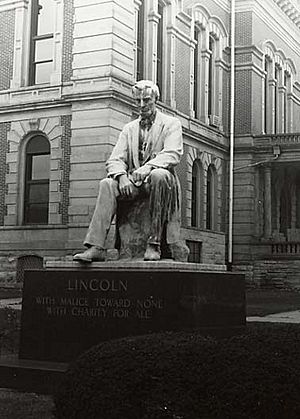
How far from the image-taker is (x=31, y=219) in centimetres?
2756

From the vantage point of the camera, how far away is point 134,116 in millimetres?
27359

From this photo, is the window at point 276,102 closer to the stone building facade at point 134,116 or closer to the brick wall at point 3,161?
the stone building facade at point 134,116

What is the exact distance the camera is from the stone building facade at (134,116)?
26047 mm

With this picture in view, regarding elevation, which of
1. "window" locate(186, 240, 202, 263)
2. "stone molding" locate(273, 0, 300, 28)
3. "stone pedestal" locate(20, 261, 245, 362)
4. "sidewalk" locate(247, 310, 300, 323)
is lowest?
"sidewalk" locate(247, 310, 300, 323)

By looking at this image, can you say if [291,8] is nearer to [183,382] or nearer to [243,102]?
[243,102]

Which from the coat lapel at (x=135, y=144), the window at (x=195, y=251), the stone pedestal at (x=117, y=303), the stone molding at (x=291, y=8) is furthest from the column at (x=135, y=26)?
the stone pedestal at (x=117, y=303)

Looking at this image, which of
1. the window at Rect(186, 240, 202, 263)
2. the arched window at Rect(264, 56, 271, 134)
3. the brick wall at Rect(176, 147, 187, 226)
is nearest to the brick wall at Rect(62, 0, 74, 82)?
the brick wall at Rect(176, 147, 187, 226)

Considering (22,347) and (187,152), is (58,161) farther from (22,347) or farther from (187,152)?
(22,347)

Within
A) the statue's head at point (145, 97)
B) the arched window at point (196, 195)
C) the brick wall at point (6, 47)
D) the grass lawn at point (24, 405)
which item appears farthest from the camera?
the arched window at point (196, 195)

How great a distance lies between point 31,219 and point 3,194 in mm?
1501

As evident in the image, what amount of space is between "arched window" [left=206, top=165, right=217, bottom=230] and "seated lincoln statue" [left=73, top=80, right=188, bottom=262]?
997 inches

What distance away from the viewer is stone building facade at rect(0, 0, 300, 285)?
26047 mm

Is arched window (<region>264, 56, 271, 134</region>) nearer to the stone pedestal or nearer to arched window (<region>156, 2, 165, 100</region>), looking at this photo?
arched window (<region>156, 2, 165, 100</region>)

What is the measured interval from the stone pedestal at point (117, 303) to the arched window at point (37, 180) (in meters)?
19.0
